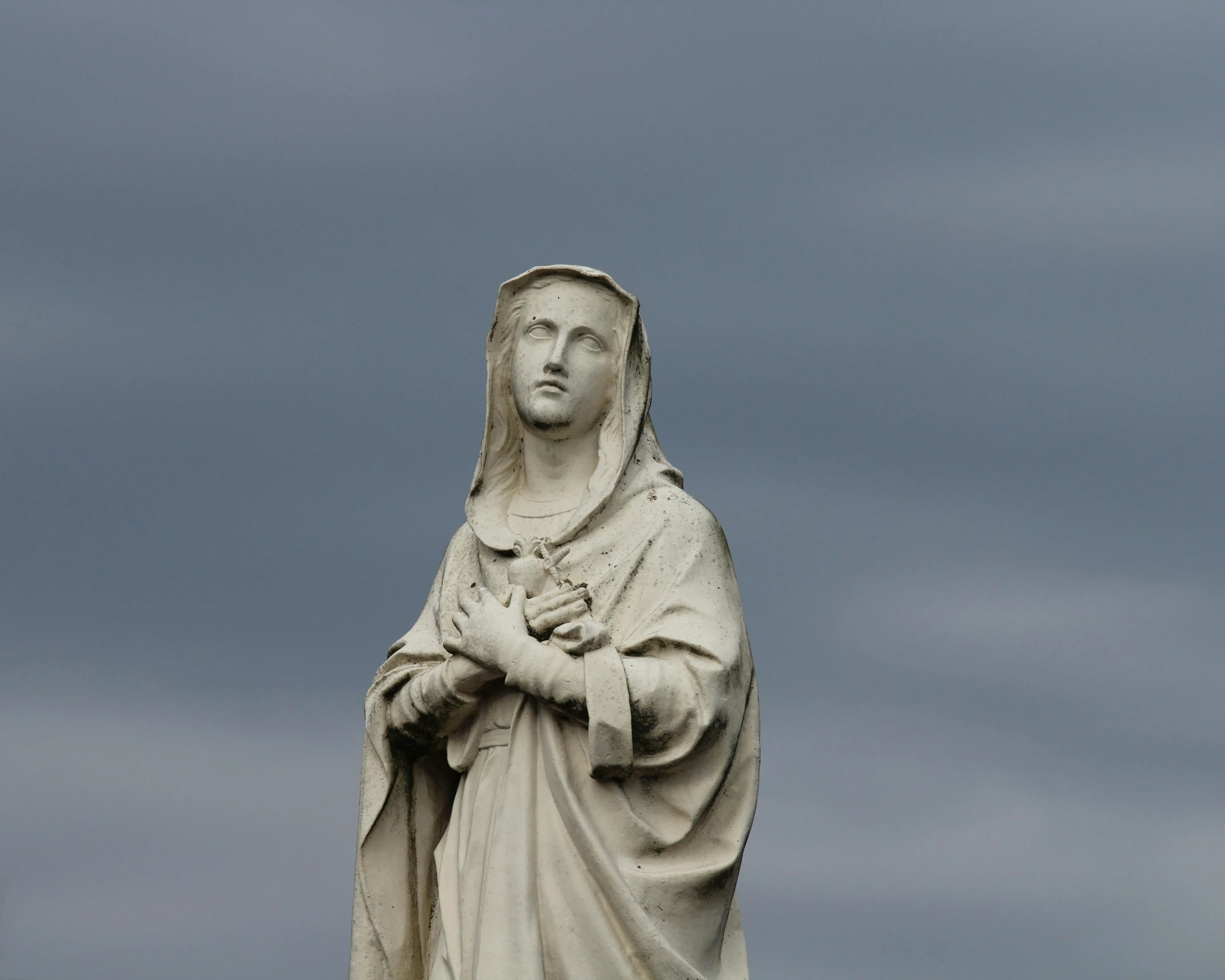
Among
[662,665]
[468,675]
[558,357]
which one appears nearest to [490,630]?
[468,675]

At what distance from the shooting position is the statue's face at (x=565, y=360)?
17516mm

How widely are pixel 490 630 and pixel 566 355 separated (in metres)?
1.80

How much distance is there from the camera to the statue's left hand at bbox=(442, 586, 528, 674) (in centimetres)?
1658

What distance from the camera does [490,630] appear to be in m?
16.7

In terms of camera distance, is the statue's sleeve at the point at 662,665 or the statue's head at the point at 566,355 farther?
the statue's head at the point at 566,355

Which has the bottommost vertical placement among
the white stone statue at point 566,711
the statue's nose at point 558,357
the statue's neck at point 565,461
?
the white stone statue at point 566,711

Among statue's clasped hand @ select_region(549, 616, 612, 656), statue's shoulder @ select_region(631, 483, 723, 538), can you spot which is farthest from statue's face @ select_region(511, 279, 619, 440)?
statue's clasped hand @ select_region(549, 616, 612, 656)

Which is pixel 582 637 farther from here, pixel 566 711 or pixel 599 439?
pixel 599 439

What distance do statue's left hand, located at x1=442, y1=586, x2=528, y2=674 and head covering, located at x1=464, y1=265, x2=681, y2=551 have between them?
62 cm

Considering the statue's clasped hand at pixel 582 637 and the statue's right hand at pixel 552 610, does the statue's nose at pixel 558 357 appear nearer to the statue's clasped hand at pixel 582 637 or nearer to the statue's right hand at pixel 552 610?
the statue's right hand at pixel 552 610

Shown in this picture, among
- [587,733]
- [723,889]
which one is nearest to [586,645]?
[587,733]

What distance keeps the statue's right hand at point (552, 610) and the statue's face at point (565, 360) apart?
1173 millimetres

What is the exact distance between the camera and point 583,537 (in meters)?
17.4

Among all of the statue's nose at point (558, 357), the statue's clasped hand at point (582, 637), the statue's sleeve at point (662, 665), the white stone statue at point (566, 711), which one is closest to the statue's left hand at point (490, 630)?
the white stone statue at point (566, 711)
